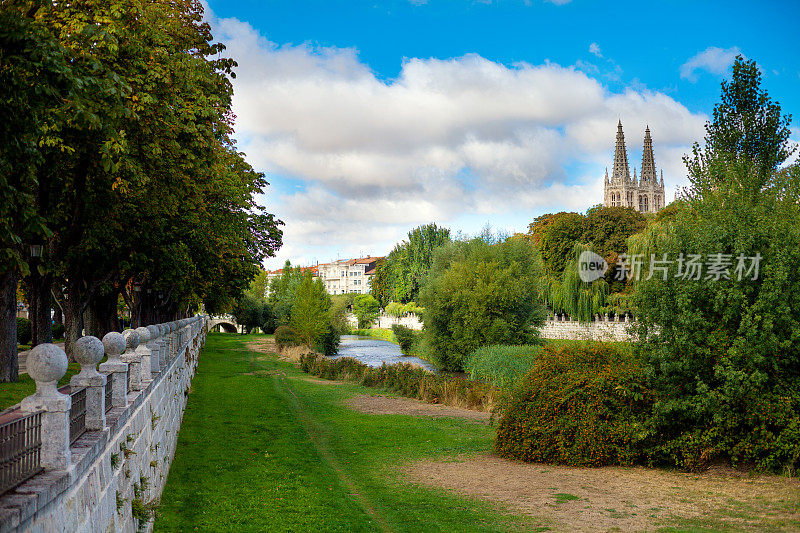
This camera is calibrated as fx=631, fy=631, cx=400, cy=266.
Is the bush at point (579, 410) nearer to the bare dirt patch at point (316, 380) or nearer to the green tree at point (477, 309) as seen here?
the bare dirt patch at point (316, 380)

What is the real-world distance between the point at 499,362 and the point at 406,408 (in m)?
9.76

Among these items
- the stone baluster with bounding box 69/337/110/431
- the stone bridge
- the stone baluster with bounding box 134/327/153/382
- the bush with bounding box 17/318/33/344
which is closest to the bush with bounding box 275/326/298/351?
the bush with bounding box 17/318/33/344

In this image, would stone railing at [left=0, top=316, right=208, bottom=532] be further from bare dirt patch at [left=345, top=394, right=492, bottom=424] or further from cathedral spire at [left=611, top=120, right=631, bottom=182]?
cathedral spire at [left=611, top=120, right=631, bottom=182]

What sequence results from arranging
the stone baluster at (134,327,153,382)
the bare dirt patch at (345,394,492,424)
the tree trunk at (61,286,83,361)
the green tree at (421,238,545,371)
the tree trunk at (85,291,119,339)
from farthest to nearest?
the green tree at (421,238,545,371), the tree trunk at (85,291,119,339), the bare dirt patch at (345,394,492,424), the tree trunk at (61,286,83,361), the stone baluster at (134,327,153,382)

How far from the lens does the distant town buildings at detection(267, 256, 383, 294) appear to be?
552 ft

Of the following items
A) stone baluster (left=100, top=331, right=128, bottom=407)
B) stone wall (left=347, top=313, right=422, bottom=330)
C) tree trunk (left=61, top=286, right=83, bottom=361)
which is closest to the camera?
stone baluster (left=100, top=331, right=128, bottom=407)

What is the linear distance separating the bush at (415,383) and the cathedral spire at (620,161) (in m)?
134

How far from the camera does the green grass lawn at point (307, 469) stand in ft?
33.4

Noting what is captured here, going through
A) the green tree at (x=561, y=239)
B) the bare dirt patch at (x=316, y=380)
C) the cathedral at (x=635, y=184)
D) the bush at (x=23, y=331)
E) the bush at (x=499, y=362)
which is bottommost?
the bare dirt patch at (x=316, y=380)

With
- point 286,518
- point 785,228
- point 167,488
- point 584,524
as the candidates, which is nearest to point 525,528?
point 584,524

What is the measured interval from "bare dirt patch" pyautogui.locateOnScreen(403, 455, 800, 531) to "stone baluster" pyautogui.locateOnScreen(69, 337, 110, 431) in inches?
276

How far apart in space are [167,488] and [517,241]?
40658 mm

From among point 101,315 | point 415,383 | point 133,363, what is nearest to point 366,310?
point 415,383

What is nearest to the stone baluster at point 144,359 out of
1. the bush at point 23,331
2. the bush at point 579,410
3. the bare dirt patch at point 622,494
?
A: the bare dirt patch at point 622,494
